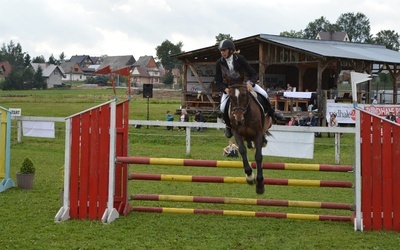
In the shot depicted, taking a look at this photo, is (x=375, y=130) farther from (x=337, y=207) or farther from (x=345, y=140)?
(x=345, y=140)

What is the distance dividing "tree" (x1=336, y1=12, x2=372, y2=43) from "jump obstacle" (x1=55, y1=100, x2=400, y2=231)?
119m

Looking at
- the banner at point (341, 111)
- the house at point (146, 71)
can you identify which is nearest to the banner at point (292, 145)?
the banner at point (341, 111)

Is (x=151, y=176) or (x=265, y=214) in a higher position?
(x=151, y=176)

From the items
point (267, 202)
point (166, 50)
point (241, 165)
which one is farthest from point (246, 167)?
point (166, 50)

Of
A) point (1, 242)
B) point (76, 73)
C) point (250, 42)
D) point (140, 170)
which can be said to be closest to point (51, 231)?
point (1, 242)

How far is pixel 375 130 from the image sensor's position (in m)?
8.04

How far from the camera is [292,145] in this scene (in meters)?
17.2

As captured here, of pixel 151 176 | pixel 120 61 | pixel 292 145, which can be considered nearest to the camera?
pixel 151 176

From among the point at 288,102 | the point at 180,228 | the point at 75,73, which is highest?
the point at 75,73

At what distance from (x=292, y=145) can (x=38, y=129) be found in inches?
409

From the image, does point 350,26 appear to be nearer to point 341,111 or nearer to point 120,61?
point 120,61

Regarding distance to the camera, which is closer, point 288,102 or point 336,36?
point 288,102

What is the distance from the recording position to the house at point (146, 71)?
404ft

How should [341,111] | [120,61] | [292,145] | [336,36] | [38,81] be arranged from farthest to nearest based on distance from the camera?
[120,61] < [336,36] < [38,81] < [341,111] < [292,145]
